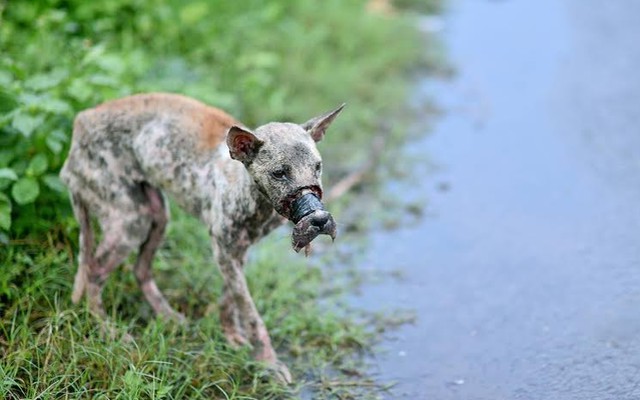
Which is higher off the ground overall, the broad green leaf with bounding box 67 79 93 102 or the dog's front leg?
the broad green leaf with bounding box 67 79 93 102

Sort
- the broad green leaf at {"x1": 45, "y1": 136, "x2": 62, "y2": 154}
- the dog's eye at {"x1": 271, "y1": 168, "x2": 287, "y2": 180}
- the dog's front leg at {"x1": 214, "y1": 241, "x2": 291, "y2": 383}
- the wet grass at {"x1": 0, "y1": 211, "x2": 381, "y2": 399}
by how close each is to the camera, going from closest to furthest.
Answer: the dog's eye at {"x1": 271, "y1": 168, "x2": 287, "y2": 180}
the wet grass at {"x1": 0, "y1": 211, "x2": 381, "y2": 399}
the dog's front leg at {"x1": 214, "y1": 241, "x2": 291, "y2": 383}
the broad green leaf at {"x1": 45, "y1": 136, "x2": 62, "y2": 154}

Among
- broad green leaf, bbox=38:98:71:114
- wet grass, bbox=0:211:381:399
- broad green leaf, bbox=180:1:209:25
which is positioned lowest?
wet grass, bbox=0:211:381:399

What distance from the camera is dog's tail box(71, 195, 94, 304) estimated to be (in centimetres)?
564

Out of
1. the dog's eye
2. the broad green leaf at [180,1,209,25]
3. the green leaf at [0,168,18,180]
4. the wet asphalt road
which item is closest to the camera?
the dog's eye

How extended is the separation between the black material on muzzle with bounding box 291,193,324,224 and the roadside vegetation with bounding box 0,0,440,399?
0.82 metres

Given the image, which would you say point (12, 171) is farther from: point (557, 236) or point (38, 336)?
point (557, 236)

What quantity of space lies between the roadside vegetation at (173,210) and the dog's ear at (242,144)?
72 centimetres

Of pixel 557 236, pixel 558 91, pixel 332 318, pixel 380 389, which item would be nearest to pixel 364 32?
pixel 558 91

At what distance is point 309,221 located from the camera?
452cm

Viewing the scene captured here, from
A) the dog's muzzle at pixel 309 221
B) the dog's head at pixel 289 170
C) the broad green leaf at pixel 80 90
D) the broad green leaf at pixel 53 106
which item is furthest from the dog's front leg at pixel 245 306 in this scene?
the broad green leaf at pixel 80 90

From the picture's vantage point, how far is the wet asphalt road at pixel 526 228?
17.9ft

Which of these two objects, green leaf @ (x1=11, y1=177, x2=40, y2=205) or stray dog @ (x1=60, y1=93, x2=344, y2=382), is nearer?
stray dog @ (x1=60, y1=93, x2=344, y2=382)

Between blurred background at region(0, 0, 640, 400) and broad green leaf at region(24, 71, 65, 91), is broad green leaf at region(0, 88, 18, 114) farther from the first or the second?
broad green leaf at region(24, 71, 65, 91)

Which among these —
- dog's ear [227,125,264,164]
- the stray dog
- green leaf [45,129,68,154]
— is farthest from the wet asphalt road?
green leaf [45,129,68,154]
